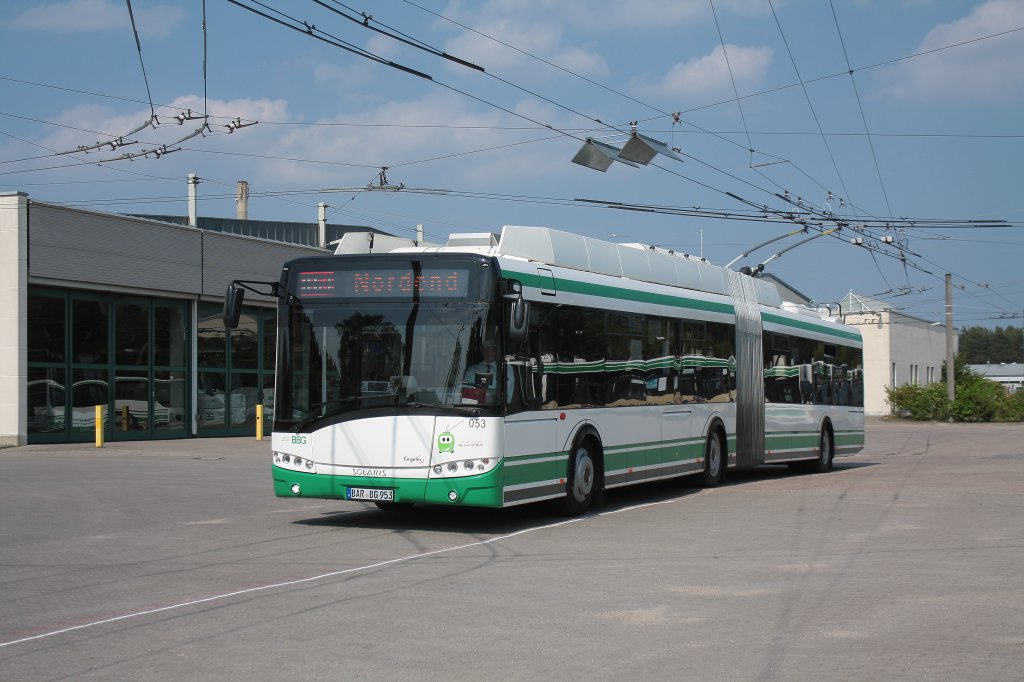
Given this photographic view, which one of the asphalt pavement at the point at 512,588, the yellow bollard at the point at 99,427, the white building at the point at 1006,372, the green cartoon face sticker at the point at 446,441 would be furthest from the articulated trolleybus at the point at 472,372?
the white building at the point at 1006,372

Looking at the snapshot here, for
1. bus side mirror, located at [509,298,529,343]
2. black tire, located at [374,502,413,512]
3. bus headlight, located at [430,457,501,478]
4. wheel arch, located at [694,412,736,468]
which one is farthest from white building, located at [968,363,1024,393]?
bus headlight, located at [430,457,501,478]

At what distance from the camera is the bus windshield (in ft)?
42.1

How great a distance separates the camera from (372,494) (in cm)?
1300

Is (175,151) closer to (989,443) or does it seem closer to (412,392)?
(412,392)

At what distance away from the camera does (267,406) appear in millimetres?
39188

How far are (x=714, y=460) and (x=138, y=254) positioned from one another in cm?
1975

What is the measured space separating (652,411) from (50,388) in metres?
19.7

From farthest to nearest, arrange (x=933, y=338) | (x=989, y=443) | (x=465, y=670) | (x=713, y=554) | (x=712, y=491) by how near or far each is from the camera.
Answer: (x=933, y=338)
(x=989, y=443)
(x=712, y=491)
(x=713, y=554)
(x=465, y=670)

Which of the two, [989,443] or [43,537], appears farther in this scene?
[989,443]

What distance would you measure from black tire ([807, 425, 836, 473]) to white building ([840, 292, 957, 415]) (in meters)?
52.9

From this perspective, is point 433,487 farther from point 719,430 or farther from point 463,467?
point 719,430

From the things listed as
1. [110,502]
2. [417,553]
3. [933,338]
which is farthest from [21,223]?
[933,338]

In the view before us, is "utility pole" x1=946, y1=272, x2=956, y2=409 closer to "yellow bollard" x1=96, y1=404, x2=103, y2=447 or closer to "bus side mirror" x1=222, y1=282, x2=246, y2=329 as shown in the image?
"yellow bollard" x1=96, y1=404, x2=103, y2=447

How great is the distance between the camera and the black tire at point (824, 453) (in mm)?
24266
